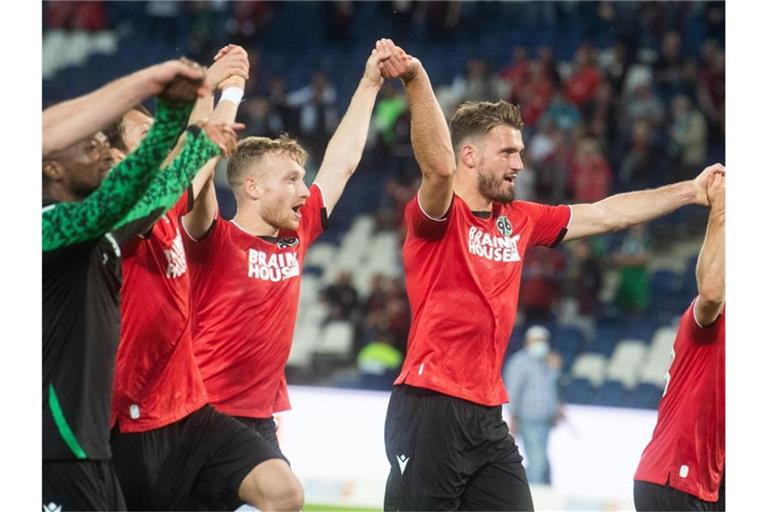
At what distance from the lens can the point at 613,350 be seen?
13391 millimetres

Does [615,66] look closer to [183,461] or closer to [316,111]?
[316,111]

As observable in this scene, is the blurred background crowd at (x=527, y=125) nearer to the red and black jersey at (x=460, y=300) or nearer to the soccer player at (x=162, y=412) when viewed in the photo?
the red and black jersey at (x=460, y=300)

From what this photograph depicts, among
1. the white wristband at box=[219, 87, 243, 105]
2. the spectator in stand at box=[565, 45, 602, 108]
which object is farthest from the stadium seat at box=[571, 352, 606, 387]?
the white wristband at box=[219, 87, 243, 105]

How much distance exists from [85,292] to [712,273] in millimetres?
3132

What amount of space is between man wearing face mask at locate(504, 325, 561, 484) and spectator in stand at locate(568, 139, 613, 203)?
2.65 meters

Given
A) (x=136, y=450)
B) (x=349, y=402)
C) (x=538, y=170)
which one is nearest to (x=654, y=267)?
(x=538, y=170)

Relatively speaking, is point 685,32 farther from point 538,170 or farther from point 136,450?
point 136,450

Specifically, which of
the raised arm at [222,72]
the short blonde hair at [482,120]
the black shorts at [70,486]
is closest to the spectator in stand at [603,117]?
the short blonde hair at [482,120]

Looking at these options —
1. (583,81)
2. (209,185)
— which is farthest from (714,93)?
(209,185)

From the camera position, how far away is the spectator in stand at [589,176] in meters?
14.2

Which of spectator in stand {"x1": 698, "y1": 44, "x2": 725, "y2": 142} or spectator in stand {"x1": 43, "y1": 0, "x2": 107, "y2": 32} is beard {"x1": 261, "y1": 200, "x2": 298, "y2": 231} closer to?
spectator in stand {"x1": 698, "y1": 44, "x2": 725, "y2": 142}

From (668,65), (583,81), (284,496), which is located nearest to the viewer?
(284,496)

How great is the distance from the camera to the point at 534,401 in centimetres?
1180

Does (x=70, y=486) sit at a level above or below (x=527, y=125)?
below
